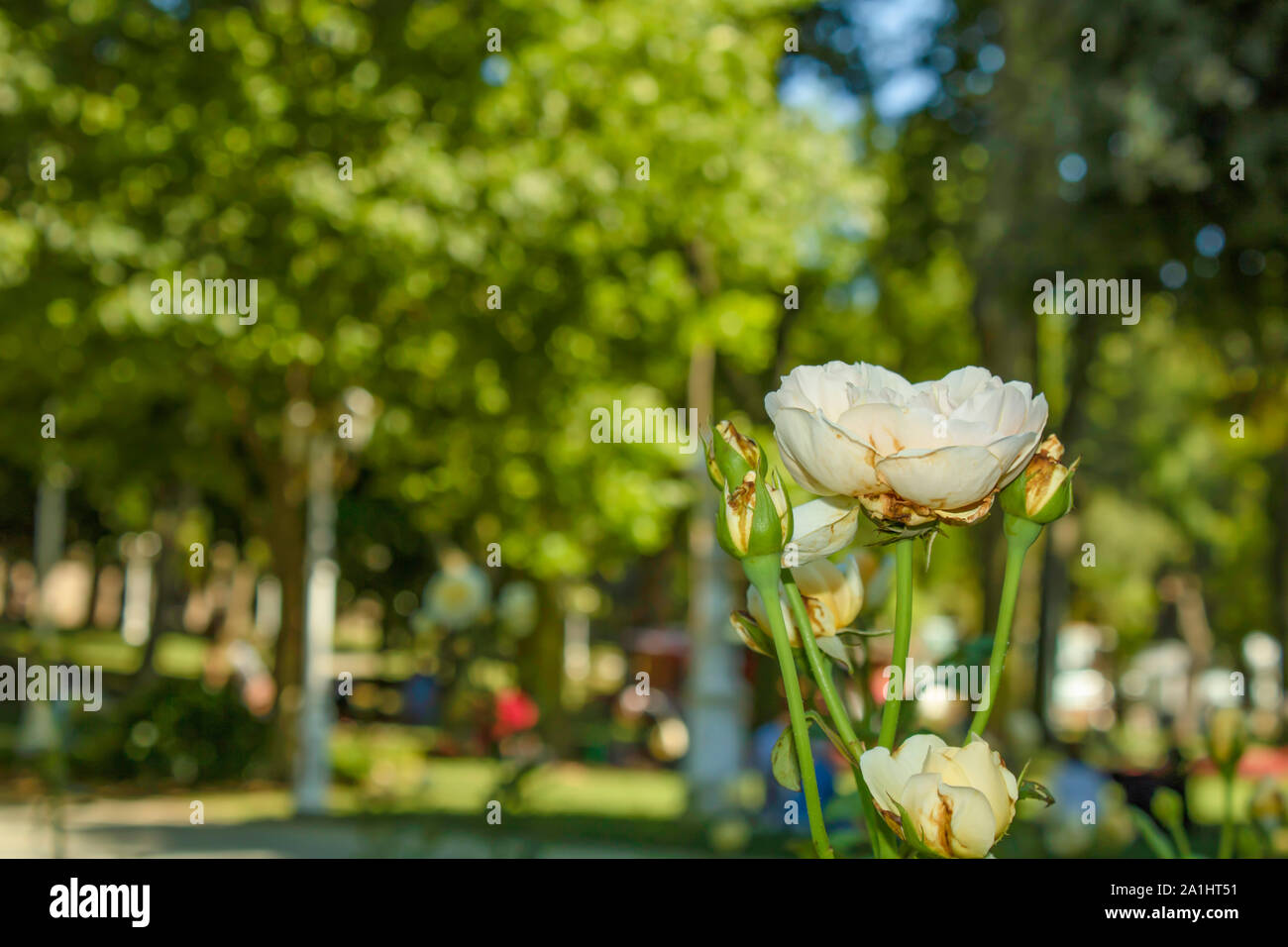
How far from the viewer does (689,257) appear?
15422mm

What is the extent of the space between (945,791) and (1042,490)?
0.23 m

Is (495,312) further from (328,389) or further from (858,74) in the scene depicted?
(858,74)

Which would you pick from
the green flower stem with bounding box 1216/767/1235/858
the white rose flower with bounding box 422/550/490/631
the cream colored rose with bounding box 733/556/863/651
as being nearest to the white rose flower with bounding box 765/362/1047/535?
the cream colored rose with bounding box 733/556/863/651

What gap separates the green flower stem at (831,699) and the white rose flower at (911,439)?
0.08m

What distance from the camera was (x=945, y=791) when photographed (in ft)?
3.23

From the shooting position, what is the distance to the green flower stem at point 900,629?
1.08 m

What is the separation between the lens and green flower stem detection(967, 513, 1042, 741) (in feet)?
3.55

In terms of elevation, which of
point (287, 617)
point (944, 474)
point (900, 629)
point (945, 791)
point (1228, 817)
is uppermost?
point (287, 617)

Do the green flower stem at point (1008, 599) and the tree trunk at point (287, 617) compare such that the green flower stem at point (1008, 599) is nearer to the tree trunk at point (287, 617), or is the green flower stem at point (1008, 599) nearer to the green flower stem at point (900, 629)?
the green flower stem at point (900, 629)

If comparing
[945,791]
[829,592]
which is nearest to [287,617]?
[829,592]

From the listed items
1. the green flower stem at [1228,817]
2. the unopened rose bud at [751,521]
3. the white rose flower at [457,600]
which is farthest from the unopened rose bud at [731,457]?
the white rose flower at [457,600]

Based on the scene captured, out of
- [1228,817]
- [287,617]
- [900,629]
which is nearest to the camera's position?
[900,629]

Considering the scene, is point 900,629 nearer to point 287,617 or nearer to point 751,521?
point 751,521

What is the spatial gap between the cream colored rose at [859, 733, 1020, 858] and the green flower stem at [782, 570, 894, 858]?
0.13 feet
